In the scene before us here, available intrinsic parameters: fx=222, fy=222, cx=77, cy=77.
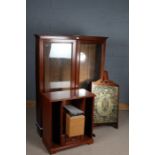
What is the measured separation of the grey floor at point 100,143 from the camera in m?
2.17

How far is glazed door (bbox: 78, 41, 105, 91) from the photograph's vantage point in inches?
105

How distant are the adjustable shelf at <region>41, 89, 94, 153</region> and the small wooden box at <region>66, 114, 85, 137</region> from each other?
0.17 feet

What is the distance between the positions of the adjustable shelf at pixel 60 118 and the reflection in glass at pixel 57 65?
0.44 ft

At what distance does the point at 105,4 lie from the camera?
311 cm

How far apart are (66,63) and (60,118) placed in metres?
0.63

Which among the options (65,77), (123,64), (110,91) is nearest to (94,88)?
(110,91)

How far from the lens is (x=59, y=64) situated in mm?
2455

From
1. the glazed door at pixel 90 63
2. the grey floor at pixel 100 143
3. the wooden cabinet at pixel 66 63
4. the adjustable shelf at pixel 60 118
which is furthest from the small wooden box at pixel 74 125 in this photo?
the glazed door at pixel 90 63

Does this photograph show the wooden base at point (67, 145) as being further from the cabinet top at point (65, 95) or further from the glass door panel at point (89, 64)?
the glass door panel at point (89, 64)

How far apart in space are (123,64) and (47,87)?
52.8 inches

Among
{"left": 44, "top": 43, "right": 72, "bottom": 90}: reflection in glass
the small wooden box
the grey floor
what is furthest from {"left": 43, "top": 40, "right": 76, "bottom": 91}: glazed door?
the grey floor

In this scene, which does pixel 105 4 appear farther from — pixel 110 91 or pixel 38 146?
pixel 38 146

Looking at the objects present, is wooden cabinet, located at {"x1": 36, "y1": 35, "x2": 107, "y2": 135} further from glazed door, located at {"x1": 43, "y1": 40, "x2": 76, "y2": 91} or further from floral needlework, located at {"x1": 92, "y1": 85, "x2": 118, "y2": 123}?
floral needlework, located at {"x1": 92, "y1": 85, "x2": 118, "y2": 123}
